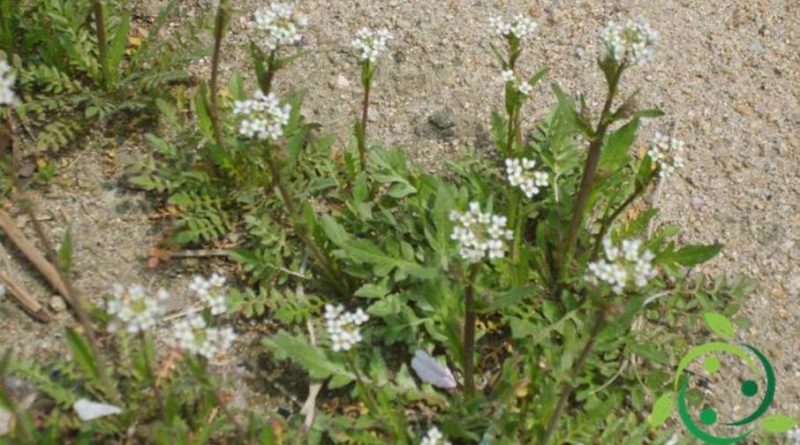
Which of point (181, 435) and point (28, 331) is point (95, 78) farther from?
point (181, 435)

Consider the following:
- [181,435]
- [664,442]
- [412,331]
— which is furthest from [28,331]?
[664,442]

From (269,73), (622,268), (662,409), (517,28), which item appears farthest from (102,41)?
(662,409)

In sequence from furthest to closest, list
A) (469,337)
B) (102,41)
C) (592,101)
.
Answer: (592,101) < (102,41) < (469,337)

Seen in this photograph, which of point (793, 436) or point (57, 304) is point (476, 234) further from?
point (57, 304)

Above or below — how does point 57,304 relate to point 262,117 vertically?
below

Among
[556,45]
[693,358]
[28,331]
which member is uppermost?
[556,45]

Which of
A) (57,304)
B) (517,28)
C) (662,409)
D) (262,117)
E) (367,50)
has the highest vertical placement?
(517,28)

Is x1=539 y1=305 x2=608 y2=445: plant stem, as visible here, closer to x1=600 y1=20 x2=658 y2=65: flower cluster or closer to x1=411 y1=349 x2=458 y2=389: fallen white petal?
x1=411 y1=349 x2=458 y2=389: fallen white petal
